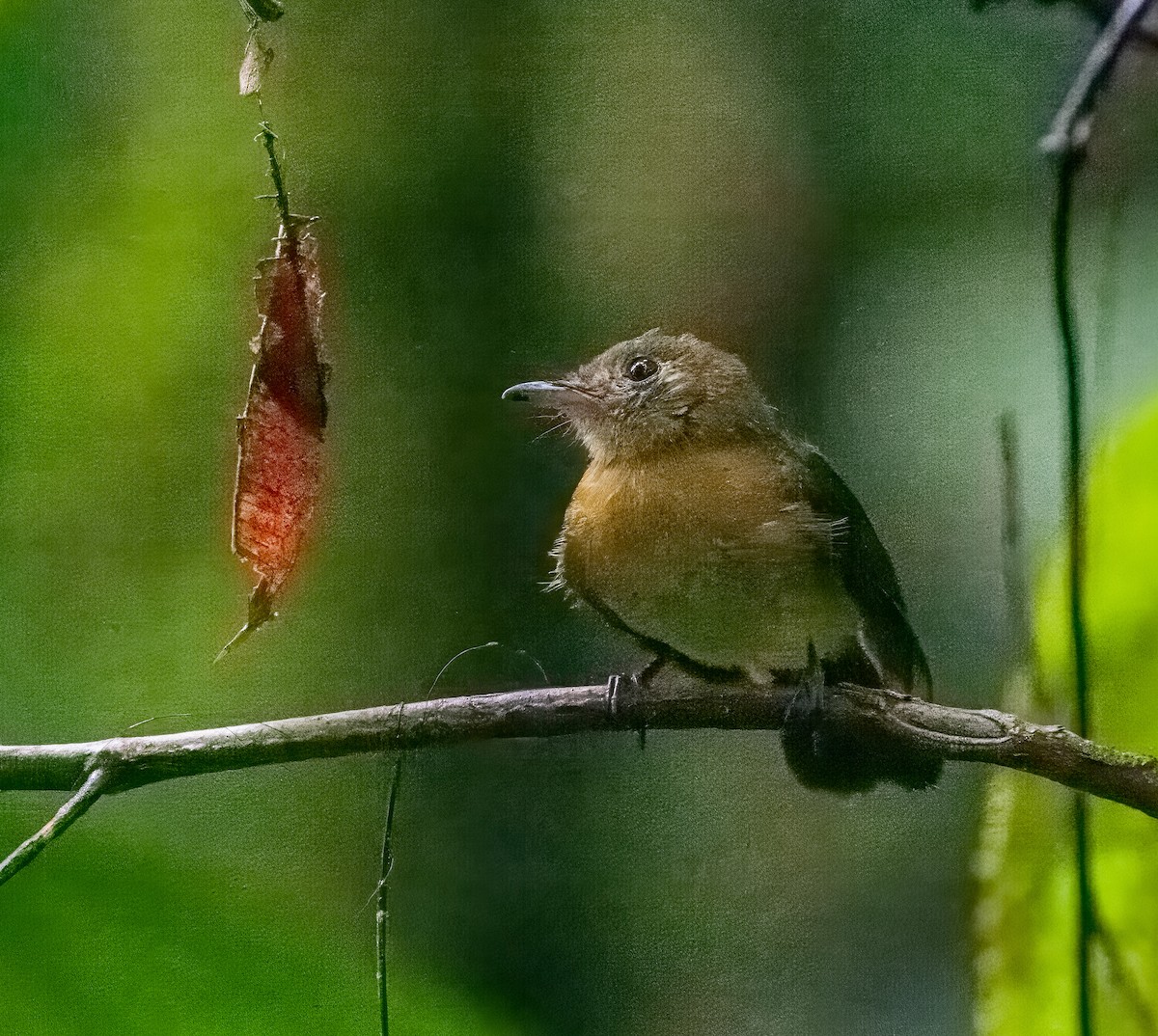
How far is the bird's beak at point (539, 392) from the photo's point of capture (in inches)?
77.8

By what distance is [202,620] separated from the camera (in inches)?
78.6

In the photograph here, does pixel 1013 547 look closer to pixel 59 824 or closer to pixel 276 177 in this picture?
pixel 276 177

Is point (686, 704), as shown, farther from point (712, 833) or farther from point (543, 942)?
point (543, 942)

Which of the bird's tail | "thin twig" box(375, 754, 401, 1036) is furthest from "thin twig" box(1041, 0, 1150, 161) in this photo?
"thin twig" box(375, 754, 401, 1036)

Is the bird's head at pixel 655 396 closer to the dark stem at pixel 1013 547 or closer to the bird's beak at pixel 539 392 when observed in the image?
the bird's beak at pixel 539 392

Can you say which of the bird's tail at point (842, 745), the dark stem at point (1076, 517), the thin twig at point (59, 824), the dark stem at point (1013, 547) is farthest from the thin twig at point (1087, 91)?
the thin twig at point (59, 824)

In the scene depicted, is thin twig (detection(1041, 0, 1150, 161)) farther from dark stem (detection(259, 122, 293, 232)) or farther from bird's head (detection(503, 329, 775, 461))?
dark stem (detection(259, 122, 293, 232))

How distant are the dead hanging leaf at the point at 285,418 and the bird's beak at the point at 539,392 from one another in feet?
1.11

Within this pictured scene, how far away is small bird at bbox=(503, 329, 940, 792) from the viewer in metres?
1.90

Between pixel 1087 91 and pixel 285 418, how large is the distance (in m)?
1.50

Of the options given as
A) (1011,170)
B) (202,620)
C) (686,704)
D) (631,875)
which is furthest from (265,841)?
(1011,170)

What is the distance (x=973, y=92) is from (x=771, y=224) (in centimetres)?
42

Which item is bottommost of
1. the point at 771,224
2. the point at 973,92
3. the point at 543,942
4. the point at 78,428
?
the point at 543,942

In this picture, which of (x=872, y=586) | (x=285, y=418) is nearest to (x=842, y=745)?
(x=872, y=586)
